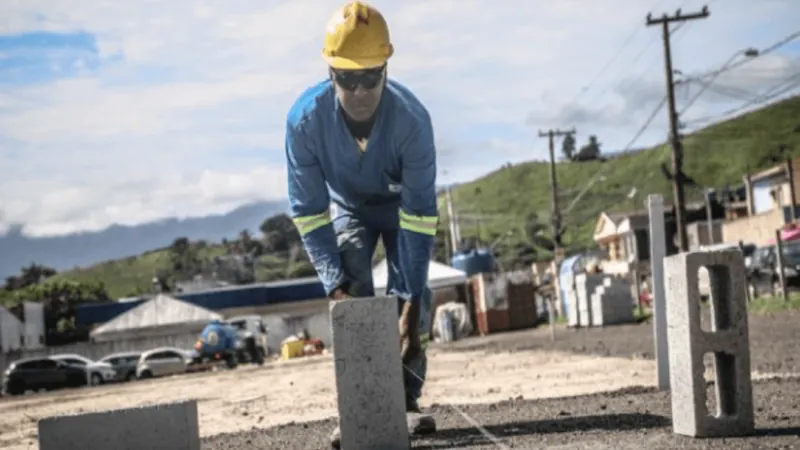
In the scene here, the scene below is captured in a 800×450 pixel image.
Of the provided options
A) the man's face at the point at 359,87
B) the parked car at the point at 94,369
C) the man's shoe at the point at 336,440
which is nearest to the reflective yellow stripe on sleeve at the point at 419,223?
the man's face at the point at 359,87

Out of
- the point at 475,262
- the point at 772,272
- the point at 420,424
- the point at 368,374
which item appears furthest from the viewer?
the point at 475,262

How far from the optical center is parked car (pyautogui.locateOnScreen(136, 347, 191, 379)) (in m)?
50.1

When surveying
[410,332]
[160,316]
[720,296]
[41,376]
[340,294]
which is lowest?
[41,376]

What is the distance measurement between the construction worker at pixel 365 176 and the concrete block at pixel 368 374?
4.05 ft

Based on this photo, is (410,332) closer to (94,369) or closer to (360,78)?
(360,78)

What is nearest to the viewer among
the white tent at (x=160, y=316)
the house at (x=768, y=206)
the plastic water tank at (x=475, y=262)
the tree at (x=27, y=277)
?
the house at (x=768, y=206)

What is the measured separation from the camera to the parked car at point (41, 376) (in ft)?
159

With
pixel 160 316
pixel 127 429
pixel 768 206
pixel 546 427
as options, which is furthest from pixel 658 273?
pixel 768 206

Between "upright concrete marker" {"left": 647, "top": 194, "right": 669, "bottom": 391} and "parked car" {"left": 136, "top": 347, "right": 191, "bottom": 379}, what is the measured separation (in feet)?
134

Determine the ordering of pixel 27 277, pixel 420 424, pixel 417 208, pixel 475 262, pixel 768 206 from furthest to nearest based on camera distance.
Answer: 1. pixel 27 277
2. pixel 768 206
3. pixel 475 262
4. pixel 417 208
5. pixel 420 424

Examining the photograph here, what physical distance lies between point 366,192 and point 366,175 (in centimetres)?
17

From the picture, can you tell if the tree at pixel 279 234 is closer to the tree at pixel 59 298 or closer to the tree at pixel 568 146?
the tree at pixel 59 298

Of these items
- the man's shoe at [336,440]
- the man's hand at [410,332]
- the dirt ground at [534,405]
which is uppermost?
the man's hand at [410,332]

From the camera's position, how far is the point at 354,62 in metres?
8.34
